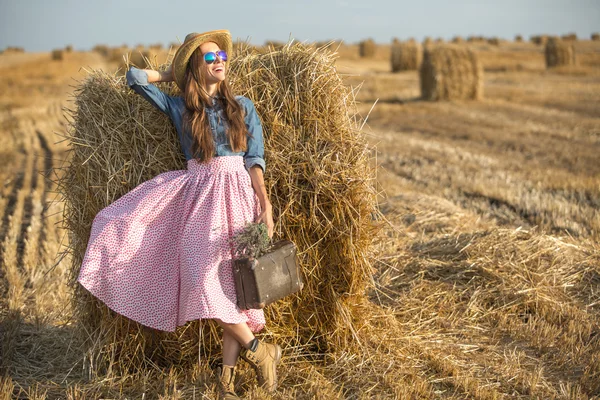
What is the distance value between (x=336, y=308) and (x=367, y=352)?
1.07 ft

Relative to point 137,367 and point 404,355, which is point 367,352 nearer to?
point 404,355

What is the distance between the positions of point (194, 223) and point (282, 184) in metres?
0.59

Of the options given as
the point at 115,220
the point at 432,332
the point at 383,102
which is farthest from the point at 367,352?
the point at 383,102

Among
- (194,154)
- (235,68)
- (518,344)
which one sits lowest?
(518,344)

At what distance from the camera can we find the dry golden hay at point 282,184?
12.2 ft

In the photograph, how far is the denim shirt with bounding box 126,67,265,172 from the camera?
355 cm

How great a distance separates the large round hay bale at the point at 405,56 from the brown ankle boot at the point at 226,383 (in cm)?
2247

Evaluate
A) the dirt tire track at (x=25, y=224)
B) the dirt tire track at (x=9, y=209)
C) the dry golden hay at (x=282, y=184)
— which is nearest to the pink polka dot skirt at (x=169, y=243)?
the dry golden hay at (x=282, y=184)

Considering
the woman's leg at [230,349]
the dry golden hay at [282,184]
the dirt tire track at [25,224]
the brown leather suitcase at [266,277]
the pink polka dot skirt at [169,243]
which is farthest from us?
Answer: the dirt tire track at [25,224]

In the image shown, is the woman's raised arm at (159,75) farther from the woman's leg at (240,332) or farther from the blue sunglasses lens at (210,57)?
the woman's leg at (240,332)

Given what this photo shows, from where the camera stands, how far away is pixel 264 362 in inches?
136

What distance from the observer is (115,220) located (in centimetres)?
346

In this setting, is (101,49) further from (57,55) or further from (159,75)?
(159,75)

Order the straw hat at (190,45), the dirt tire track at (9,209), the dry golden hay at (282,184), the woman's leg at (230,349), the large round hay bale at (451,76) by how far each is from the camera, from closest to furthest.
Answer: the woman's leg at (230,349) → the straw hat at (190,45) → the dry golden hay at (282,184) → the dirt tire track at (9,209) → the large round hay bale at (451,76)
